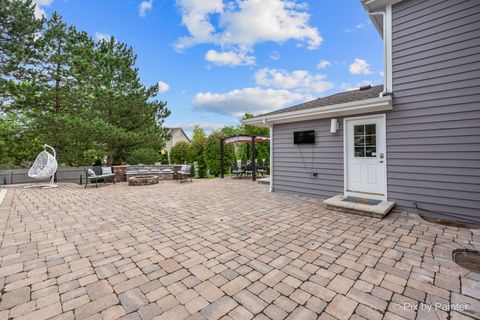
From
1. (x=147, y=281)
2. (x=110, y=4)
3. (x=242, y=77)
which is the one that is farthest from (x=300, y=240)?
(x=242, y=77)

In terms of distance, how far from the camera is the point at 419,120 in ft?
13.1

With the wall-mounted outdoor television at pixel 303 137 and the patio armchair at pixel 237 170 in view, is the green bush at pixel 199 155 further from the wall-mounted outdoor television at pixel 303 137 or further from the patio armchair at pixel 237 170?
the wall-mounted outdoor television at pixel 303 137

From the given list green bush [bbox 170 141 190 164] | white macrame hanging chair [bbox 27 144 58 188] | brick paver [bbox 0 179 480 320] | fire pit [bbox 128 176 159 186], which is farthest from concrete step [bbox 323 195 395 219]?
green bush [bbox 170 141 190 164]

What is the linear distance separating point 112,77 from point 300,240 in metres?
12.5

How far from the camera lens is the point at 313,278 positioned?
207 cm

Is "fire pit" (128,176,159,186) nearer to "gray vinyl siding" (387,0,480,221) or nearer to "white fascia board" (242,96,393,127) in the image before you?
"white fascia board" (242,96,393,127)

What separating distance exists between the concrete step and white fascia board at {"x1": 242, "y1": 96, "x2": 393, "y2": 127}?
1902mm

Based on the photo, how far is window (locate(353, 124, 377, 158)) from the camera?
4.65 meters

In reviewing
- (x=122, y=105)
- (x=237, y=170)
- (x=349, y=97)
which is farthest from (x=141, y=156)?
(x=349, y=97)

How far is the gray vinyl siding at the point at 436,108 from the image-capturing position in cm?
352

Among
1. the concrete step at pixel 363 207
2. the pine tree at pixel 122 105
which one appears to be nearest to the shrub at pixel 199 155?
the pine tree at pixel 122 105

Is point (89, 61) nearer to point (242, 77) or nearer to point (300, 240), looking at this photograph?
point (242, 77)

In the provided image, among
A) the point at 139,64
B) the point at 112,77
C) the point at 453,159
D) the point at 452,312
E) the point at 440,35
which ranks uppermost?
the point at 139,64

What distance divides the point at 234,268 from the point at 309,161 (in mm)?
4142
